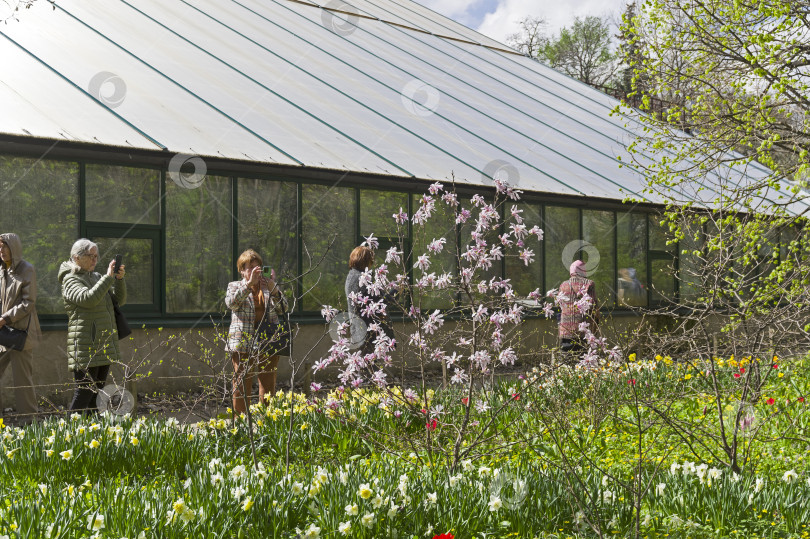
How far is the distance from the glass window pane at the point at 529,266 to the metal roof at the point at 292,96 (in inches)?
17.6

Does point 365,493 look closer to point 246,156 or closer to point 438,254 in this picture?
point 246,156

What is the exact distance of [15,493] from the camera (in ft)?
12.8

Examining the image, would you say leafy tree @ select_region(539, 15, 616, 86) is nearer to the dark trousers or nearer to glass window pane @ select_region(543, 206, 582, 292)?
glass window pane @ select_region(543, 206, 582, 292)

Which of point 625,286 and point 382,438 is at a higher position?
point 625,286

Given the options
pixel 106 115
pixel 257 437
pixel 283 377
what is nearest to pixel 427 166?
pixel 283 377

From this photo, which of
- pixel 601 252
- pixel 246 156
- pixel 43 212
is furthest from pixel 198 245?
pixel 601 252

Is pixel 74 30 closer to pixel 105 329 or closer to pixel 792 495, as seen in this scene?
pixel 105 329

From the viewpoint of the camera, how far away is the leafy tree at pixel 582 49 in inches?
1550

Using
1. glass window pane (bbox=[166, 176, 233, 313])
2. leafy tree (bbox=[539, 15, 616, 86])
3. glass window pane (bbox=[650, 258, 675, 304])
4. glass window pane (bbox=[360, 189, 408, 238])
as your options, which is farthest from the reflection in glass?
leafy tree (bbox=[539, 15, 616, 86])

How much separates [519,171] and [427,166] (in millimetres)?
1971

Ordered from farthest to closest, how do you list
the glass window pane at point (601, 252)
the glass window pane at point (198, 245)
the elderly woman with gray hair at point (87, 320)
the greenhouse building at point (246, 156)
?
1. the glass window pane at point (601, 252)
2. the glass window pane at point (198, 245)
3. the greenhouse building at point (246, 156)
4. the elderly woman with gray hair at point (87, 320)

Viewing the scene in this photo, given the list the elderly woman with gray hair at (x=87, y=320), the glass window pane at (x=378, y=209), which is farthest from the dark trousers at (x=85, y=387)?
the glass window pane at (x=378, y=209)

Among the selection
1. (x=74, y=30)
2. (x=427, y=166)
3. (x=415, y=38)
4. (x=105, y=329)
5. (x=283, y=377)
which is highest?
(x=415, y=38)

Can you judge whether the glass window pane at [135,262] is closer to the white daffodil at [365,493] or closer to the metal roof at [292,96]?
the metal roof at [292,96]
